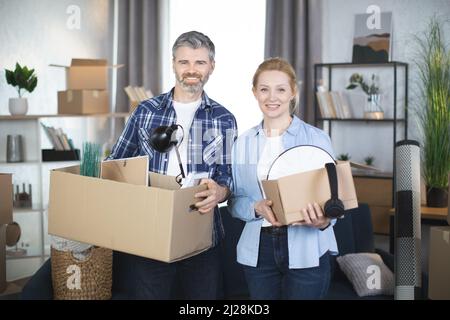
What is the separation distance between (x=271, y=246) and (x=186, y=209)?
30cm

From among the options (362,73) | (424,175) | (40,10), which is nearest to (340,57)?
(362,73)

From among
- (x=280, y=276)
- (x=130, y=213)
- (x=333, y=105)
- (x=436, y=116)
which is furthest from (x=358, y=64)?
(x=130, y=213)

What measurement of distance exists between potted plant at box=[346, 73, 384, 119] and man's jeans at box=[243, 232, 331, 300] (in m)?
3.59

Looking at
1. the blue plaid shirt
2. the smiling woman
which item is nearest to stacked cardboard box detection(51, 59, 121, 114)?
the smiling woman

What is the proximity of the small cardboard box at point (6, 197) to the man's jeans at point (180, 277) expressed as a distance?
1076 millimetres

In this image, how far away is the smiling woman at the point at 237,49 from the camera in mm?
5969

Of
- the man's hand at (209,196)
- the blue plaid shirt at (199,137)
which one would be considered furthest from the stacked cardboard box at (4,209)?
the man's hand at (209,196)

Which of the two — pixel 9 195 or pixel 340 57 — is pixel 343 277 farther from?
pixel 340 57

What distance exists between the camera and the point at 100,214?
1.92m

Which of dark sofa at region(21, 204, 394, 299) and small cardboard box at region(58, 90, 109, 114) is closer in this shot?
dark sofa at region(21, 204, 394, 299)

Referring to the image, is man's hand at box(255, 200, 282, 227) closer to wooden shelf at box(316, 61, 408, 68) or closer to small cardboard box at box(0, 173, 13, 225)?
small cardboard box at box(0, 173, 13, 225)

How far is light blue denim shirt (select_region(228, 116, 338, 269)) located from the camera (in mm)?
1954

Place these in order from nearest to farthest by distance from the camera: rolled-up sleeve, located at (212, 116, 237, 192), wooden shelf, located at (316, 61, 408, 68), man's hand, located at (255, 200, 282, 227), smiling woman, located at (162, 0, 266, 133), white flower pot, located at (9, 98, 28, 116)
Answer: man's hand, located at (255, 200, 282, 227)
rolled-up sleeve, located at (212, 116, 237, 192)
white flower pot, located at (9, 98, 28, 116)
wooden shelf, located at (316, 61, 408, 68)
smiling woman, located at (162, 0, 266, 133)

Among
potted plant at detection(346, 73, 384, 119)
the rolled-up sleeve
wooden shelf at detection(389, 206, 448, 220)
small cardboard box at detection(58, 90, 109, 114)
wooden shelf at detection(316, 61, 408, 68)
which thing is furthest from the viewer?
potted plant at detection(346, 73, 384, 119)
